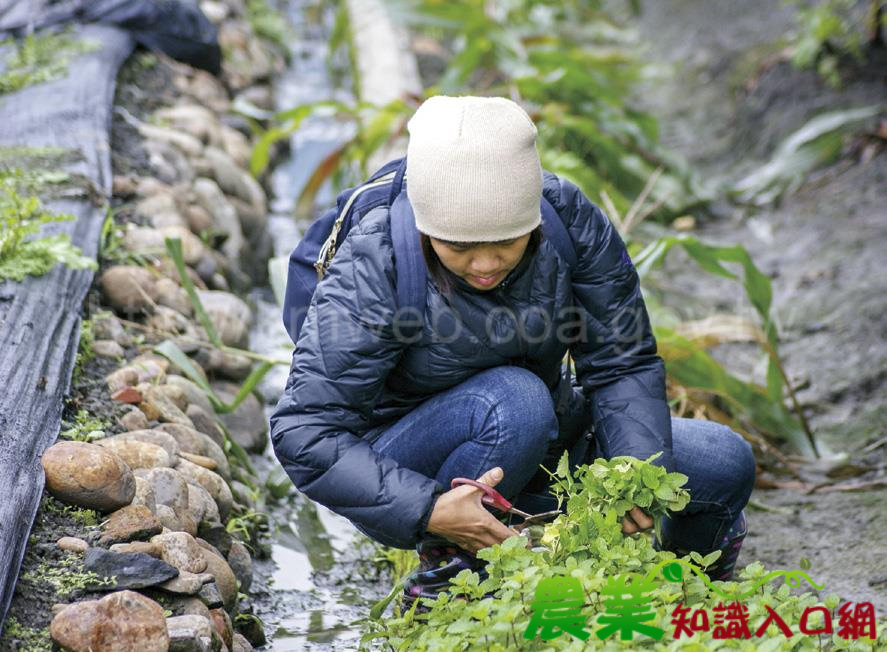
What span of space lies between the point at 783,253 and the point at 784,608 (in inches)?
124

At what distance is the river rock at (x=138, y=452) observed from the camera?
8.34 feet

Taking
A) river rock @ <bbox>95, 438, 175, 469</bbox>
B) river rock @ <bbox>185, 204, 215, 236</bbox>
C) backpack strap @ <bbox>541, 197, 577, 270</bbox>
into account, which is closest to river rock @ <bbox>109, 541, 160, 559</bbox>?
river rock @ <bbox>95, 438, 175, 469</bbox>

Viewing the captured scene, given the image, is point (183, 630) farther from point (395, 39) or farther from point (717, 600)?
point (395, 39)

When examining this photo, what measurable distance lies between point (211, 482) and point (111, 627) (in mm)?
822

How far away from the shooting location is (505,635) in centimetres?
176

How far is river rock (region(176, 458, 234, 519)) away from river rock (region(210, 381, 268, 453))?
2.10 ft

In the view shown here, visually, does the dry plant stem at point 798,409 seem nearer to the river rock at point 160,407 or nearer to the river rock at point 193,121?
the river rock at point 160,407

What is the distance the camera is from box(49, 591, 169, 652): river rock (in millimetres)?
1898

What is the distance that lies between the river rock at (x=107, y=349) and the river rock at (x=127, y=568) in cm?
100

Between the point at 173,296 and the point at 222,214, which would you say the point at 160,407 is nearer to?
the point at 173,296

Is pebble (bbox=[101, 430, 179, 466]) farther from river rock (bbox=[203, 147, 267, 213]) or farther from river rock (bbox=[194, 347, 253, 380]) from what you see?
river rock (bbox=[203, 147, 267, 213])

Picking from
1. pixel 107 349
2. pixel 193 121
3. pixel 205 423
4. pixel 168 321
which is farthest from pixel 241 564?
pixel 193 121

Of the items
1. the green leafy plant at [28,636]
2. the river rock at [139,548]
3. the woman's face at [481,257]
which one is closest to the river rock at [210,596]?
the river rock at [139,548]

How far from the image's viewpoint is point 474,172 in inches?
79.7
